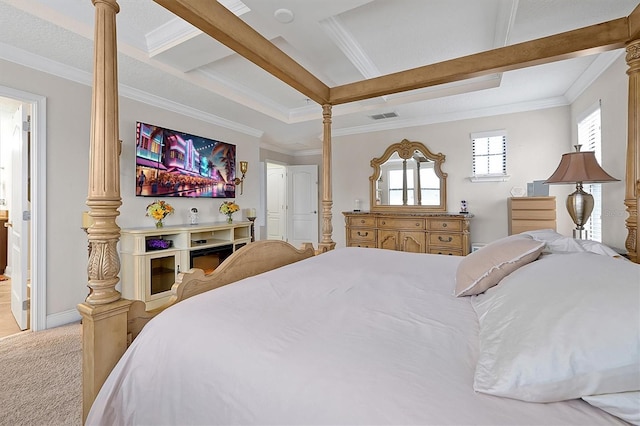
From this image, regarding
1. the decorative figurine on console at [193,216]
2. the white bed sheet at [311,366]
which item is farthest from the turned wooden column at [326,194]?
the decorative figurine on console at [193,216]

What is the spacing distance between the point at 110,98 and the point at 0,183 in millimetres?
5794

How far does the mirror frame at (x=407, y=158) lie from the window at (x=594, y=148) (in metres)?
1.64

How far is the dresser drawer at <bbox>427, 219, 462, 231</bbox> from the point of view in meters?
3.92

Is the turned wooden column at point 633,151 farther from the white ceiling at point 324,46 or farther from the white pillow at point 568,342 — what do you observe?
the white pillow at point 568,342

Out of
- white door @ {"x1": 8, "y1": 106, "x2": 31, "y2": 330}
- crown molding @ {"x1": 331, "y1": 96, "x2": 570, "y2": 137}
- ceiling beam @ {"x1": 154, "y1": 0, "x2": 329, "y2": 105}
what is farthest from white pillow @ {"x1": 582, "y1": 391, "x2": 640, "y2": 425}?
crown molding @ {"x1": 331, "y1": 96, "x2": 570, "y2": 137}

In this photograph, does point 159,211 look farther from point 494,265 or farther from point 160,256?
point 494,265

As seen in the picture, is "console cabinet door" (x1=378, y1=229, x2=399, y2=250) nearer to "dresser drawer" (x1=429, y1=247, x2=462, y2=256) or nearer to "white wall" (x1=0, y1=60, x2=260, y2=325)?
"dresser drawer" (x1=429, y1=247, x2=462, y2=256)

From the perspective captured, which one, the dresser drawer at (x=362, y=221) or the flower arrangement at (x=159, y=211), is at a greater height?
the flower arrangement at (x=159, y=211)

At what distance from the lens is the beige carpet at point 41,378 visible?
1.61 meters

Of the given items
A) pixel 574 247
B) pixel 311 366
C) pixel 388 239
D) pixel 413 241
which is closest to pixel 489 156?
pixel 413 241

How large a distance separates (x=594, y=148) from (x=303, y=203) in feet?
16.7

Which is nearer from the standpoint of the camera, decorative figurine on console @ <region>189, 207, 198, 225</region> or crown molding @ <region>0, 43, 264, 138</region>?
crown molding @ <region>0, 43, 264, 138</region>

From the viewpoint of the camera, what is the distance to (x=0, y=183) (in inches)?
188

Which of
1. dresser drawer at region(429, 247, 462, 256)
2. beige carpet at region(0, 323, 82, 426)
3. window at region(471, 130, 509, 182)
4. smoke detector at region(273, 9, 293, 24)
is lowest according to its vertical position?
beige carpet at region(0, 323, 82, 426)
